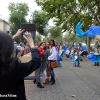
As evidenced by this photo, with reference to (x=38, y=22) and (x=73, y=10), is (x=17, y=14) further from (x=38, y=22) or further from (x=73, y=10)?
(x=73, y=10)

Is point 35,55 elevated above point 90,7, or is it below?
below

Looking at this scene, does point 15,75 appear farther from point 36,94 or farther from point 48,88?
point 48,88

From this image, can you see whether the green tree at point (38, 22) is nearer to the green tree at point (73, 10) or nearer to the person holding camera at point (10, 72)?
the green tree at point (73, 10)

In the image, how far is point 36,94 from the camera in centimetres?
727

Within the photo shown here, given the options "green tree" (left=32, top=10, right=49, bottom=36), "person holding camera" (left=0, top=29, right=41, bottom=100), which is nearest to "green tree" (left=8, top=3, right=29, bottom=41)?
"green tree" (left=32, top=10, right=49, bottom=36)

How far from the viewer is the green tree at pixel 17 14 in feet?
181

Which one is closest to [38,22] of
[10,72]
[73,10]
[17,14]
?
[17,14]

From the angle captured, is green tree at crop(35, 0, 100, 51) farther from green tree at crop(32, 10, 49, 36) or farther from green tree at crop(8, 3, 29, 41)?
green tree at crop(8, 3, 29, 41)

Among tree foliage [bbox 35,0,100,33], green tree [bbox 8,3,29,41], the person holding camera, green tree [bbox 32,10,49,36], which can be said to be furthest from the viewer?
green tree [bbox 8,3,29,41]

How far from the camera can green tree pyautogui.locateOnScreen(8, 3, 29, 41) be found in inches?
2173

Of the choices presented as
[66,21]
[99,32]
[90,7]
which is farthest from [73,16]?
[99,32]

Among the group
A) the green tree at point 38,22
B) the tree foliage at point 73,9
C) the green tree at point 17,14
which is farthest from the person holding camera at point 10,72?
the green tree at point 17,14

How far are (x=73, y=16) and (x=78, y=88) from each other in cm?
2023

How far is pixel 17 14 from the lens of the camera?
55.6 metres
